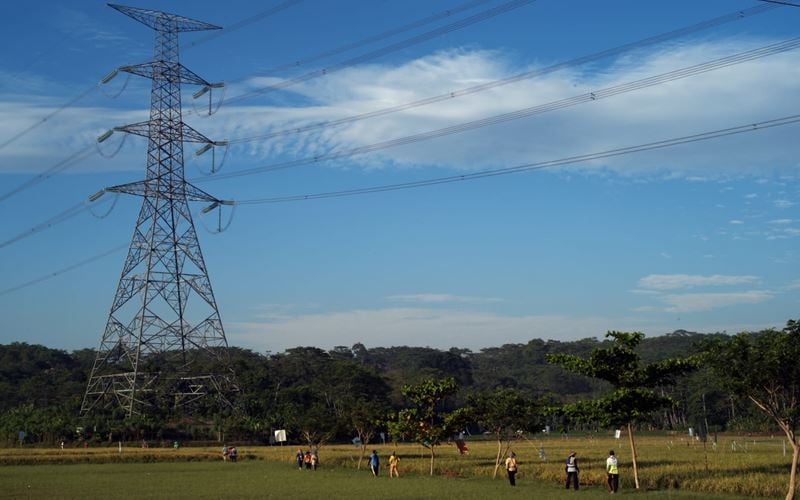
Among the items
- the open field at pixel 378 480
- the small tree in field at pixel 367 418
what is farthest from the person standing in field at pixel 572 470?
the small tree in field at pixel 367 418

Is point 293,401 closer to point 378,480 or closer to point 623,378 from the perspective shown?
point 378,480

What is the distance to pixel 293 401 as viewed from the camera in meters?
111

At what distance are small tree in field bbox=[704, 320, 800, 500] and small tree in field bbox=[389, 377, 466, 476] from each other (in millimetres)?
22841

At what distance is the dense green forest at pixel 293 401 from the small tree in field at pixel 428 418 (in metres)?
3.37

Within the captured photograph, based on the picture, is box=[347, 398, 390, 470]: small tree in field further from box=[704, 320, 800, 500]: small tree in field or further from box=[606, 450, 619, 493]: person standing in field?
box=[704, 320, 800, 500]: small tree in field

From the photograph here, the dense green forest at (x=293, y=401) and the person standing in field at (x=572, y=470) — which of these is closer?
the person standing in field at (x=572, y=470)

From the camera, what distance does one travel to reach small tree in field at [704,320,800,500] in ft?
91.2

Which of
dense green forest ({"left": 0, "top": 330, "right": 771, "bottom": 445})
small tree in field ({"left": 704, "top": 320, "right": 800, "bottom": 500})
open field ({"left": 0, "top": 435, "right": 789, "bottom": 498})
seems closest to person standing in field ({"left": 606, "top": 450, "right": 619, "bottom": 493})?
open field ({"left": 0, "top": 435, "right": 789, "bottom": 498})

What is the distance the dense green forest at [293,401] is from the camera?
69.9 meters

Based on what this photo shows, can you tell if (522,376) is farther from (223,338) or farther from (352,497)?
(352,497)

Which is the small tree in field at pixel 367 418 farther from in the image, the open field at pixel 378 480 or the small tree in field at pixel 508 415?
the small tree in field at pixel 508 415

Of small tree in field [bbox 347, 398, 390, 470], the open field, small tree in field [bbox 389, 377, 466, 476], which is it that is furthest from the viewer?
small tree in field [bbox 347, 398, 390, 470]

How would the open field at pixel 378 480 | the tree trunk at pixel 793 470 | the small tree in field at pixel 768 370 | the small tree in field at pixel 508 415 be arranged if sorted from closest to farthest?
the tree trunk at pixel 793 470 → the small tree in field at pixel 768 370 → the open field at pixel 378 480 → the small tree in field at pixel 508 415

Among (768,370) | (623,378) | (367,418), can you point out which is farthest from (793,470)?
(367,418)
